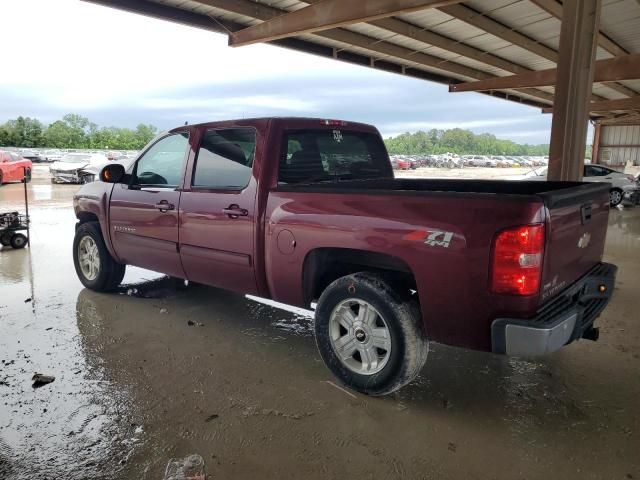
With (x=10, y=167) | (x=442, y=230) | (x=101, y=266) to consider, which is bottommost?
(x=101, y=266)

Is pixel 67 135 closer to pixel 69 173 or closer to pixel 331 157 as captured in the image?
pixel 69 173

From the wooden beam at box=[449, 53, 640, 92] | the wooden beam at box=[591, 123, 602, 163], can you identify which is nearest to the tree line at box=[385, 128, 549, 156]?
the wooden beam at box=[591, 123, 602, 163]

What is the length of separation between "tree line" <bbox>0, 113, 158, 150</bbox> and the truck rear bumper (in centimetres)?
4519

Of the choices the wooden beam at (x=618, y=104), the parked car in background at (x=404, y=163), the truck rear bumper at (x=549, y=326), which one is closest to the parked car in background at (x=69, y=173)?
the truck rear bumper at (x=549, y=326)

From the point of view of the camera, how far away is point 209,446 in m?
2.61

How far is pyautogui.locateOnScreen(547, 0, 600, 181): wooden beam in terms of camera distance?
22.8ft

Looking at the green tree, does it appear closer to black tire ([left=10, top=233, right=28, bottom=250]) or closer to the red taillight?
black tire ([left=10, top=233, right=28, bottom=250])

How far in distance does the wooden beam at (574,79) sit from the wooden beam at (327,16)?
175 cm

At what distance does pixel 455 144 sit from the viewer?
65938 millimetres

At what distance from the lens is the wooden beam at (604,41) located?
27.3ft

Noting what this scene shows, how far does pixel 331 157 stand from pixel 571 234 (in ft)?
6.57

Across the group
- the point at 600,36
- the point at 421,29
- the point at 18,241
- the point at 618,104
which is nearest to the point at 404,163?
the point at 618,104

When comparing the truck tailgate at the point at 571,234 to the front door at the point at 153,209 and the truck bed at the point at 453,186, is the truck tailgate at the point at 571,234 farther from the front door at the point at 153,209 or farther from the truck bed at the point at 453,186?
the front door at the point at 153,209

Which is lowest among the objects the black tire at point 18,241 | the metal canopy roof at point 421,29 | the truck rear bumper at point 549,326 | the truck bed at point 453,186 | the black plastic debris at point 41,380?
the black plastic debris at point 41,380
